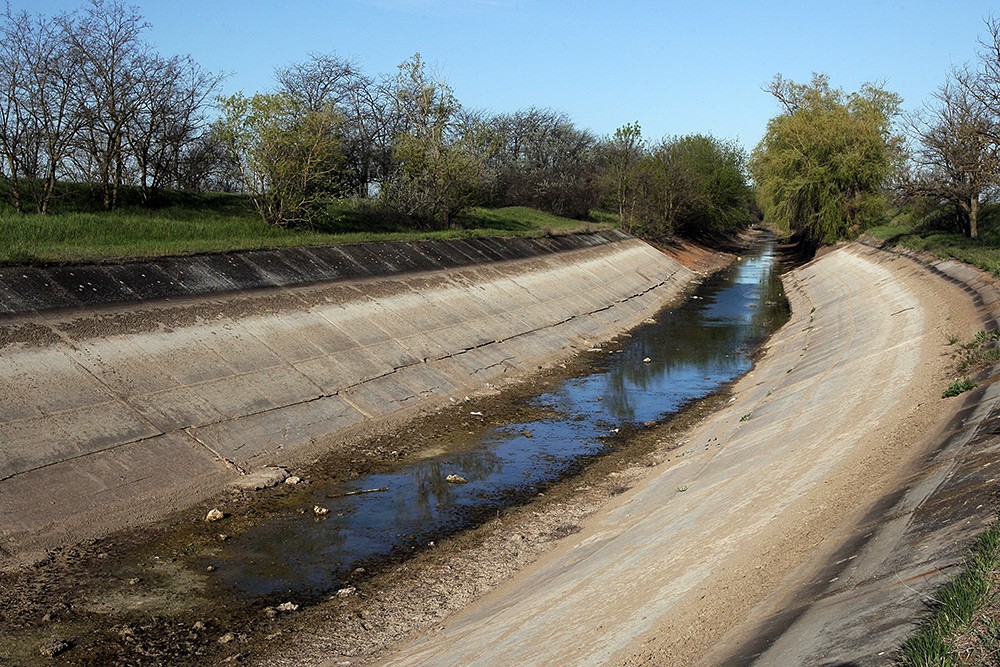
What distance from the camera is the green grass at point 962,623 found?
Answer: 498 centimetres

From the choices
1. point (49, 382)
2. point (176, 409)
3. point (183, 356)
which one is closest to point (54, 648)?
point (49, 382)

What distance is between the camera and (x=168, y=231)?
25906mm

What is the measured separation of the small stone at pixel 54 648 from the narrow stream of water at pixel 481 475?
211 cm

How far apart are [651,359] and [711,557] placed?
18.9 metres

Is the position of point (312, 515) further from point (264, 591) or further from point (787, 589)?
point (787, 589)

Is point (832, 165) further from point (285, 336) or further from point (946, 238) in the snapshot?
point (285, 336)

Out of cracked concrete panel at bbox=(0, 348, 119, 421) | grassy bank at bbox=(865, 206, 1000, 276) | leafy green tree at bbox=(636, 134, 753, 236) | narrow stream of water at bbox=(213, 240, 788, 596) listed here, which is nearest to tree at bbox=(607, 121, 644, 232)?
leafy green tree at bbox=(636, 134, 753, 236)

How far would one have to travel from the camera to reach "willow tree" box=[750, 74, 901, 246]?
5653 centimetres

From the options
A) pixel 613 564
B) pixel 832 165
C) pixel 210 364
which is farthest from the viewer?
pixel 832 165

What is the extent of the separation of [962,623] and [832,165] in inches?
2280

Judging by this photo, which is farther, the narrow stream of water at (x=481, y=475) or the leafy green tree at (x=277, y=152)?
the leafy green tree at (x=277, y=152)

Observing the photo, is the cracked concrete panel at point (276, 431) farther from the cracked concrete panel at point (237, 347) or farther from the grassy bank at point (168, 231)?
the grassy bank at point (168, 231)

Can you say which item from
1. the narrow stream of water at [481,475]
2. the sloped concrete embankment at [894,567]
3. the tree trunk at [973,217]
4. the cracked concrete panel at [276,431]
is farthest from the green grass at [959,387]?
the tree trunk at [973,217]

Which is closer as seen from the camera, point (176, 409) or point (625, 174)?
point (176, 409)
